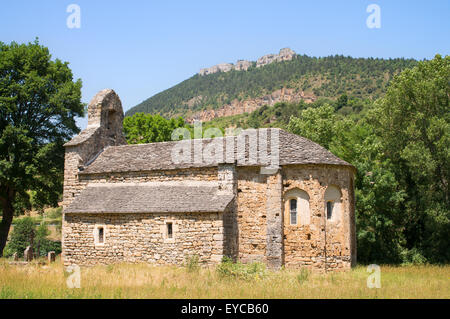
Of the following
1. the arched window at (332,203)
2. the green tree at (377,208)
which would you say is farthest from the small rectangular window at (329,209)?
the green tree at (377,208)

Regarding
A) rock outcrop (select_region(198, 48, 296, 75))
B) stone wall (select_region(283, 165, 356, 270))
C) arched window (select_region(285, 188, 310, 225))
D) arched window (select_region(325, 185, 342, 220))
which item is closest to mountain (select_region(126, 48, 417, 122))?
rock outcrop (select_region(198, 48, 296, 75))

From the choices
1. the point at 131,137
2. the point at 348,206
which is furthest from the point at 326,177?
the point at 131,137

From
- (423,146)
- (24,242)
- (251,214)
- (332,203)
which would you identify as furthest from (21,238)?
(423,146)

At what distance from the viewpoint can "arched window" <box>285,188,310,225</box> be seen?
1773cm

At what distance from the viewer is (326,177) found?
59.3 ft

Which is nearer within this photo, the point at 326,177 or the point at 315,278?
the point at 315,278

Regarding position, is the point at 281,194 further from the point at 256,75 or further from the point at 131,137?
the point at 256,75

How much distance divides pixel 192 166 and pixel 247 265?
503cm

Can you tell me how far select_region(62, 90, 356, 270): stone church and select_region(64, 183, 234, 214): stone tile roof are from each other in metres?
0.05

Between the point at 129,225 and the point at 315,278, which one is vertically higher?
the point at 129,225

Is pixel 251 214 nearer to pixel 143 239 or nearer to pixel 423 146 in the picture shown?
pixel 143 239

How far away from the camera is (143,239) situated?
18.4 meters

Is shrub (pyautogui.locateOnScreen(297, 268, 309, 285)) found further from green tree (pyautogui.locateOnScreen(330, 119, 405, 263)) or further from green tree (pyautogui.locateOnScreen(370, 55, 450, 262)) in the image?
green tree (pyautogui.locateOnScreen(370, 55, 450, 262))
